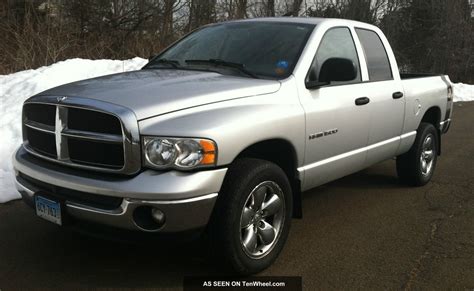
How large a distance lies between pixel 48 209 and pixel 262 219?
1448 millimetres

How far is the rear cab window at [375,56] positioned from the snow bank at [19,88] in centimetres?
381

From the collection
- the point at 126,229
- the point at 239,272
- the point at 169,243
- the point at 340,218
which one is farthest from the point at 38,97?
the point at 340,218

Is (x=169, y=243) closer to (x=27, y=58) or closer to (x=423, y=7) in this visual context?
(x=27, y=58)

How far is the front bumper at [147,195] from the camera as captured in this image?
278 cm

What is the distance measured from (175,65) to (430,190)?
3317mm

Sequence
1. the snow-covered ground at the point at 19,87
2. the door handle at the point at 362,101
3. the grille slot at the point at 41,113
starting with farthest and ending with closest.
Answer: the snow-covered ground at the point at 19,87 < the door handle at the point at 362,101 < the grille slot at the point at 41,113

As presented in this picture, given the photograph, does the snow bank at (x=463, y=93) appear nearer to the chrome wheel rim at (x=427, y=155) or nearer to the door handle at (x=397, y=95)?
the chrome wheel rim at (x=427, y=155)

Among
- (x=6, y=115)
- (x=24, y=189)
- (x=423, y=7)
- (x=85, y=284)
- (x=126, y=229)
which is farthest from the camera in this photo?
(x=423, y=7)

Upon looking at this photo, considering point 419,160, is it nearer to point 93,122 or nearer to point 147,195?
point 147,195

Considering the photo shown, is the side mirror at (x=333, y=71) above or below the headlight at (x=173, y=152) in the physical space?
above

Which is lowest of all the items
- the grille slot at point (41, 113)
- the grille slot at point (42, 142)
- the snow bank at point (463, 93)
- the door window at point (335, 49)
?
the snow bank at point (463, 93)

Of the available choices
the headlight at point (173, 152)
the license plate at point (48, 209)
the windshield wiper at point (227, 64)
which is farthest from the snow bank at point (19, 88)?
the headlight at point (173, 152)

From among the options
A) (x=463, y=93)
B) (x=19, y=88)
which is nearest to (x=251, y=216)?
(x=19, y=88)

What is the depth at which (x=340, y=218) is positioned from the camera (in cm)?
457
